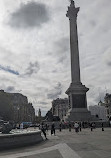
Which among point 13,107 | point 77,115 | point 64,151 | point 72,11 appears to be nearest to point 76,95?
point 77,115

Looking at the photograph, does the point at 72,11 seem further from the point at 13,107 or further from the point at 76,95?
the point at 13,107

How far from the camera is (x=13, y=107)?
11400cm

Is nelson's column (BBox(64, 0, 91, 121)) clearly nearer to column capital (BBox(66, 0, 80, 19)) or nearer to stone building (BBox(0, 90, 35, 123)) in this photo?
column capital (BBox(66, 0, 80, 19))

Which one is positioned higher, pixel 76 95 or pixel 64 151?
pixel 76 95

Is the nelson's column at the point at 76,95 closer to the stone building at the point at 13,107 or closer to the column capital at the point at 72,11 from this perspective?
the column capital at the point at 72,11

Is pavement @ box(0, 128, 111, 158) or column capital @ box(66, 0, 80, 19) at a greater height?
column capital @ box(66, 0, 80, 19)

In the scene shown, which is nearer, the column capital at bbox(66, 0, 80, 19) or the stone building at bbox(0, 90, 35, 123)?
the column capital at bbox(66, 0, 80, 19)

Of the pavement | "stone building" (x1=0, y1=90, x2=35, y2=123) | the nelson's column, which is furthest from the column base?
"stone building" (x1=0, y1=90, x2=35, y2=123)

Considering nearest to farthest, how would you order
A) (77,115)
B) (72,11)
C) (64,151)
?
(64,151), (77,115), (72,11)

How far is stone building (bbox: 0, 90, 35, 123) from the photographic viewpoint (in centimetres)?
9212

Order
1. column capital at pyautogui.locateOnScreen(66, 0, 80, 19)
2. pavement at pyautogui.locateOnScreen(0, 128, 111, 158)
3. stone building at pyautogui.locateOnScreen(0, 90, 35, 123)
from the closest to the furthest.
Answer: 1. pavement at pyautogui.locateOnScreen(0, 128, 111, 158)
2. column capital at pyautogui.locateOnScreen(66, 0, 80, 19)
3. stone building at pyautogui.locateOnScreen(0, 90, 35, 123)

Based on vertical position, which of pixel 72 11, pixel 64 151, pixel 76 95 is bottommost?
pixel 64 151

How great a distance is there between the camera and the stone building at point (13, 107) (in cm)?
9212

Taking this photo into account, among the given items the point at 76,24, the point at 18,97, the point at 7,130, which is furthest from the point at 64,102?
the point at 7,130
